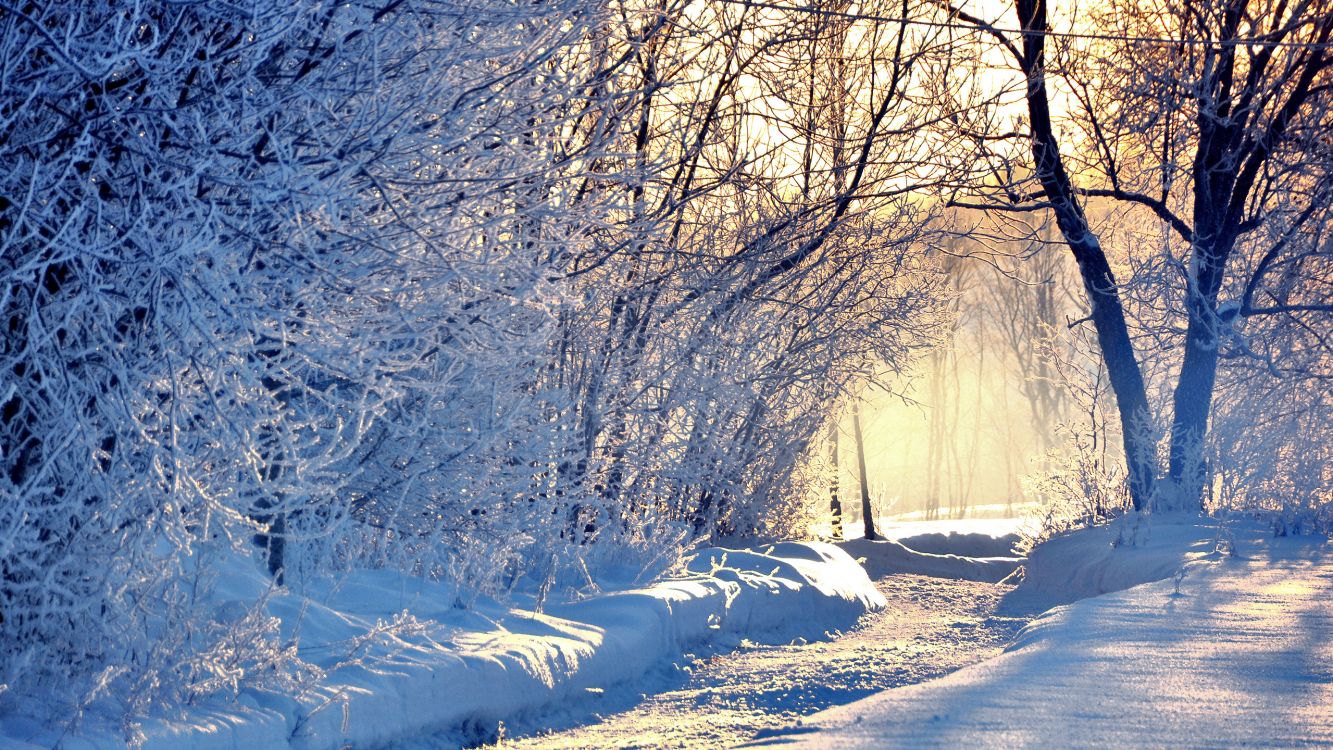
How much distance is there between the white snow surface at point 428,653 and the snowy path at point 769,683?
20cm

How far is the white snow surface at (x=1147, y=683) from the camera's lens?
3973mm

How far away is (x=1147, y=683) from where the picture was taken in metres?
4.70

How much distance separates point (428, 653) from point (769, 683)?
1928 millimetres

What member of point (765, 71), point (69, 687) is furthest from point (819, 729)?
point (765, 71)

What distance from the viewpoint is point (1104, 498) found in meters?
13.2

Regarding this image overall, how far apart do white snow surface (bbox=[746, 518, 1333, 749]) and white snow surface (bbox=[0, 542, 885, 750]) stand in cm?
138

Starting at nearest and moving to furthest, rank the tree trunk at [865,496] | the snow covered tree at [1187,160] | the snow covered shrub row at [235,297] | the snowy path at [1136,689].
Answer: the snow covered shrub row at [235,297] < the snowy path at [1136,689] < the snow covered tree at [1187,160] < the tree trunk at [865,496]

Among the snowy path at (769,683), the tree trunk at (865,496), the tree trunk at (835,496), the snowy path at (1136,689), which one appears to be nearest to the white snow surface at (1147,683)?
the snowy path at (1136,689)

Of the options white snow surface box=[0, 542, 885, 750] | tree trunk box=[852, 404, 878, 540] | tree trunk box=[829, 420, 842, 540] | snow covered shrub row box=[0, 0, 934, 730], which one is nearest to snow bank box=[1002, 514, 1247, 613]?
white snow surface box=[0, 542, 885, 750]

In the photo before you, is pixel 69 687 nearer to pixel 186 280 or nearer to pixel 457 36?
pixel 186 280

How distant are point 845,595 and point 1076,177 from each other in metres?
7.26

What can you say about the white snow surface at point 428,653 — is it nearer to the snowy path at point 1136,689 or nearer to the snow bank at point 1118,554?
the snowy path at point 1136,689

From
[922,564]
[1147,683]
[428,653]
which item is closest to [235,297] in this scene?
[428,653]

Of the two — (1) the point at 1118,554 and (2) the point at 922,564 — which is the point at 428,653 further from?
(2) the point at 922,564
